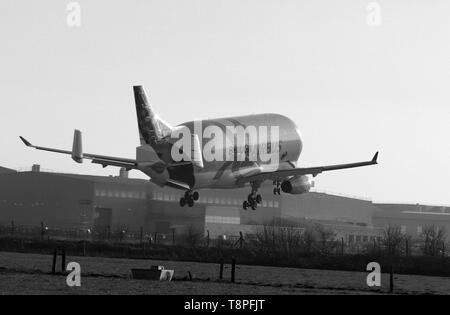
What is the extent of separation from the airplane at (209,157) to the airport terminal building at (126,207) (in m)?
26.6

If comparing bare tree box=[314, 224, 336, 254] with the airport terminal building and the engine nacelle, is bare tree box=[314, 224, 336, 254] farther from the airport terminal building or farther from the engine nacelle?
the engine nacelle

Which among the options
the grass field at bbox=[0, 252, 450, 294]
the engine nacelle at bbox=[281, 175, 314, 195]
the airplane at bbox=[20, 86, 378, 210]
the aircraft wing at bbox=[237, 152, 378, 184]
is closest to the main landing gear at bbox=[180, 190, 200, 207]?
the airplane at bbox=[20, 86, 378, 210]

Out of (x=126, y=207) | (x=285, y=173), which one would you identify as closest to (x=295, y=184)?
(x=285, y=173)

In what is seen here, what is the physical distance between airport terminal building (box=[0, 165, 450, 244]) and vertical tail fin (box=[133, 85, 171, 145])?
122 ft

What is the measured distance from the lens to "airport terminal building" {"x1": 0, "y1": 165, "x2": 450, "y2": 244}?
14012 cm

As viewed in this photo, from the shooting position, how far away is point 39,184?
15525cm

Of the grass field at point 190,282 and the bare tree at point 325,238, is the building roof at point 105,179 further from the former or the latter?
the grass field at point 190,282

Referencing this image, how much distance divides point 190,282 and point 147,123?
3342cm

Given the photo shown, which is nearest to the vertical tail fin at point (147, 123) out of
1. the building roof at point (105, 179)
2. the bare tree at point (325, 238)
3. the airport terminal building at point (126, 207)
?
the bare tree at point (325, 238)

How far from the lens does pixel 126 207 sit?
464 ft

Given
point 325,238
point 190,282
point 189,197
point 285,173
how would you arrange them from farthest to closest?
point 325,238, point 285,173, point 189,197, point 190,282

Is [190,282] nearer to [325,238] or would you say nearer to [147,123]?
[147,123]
